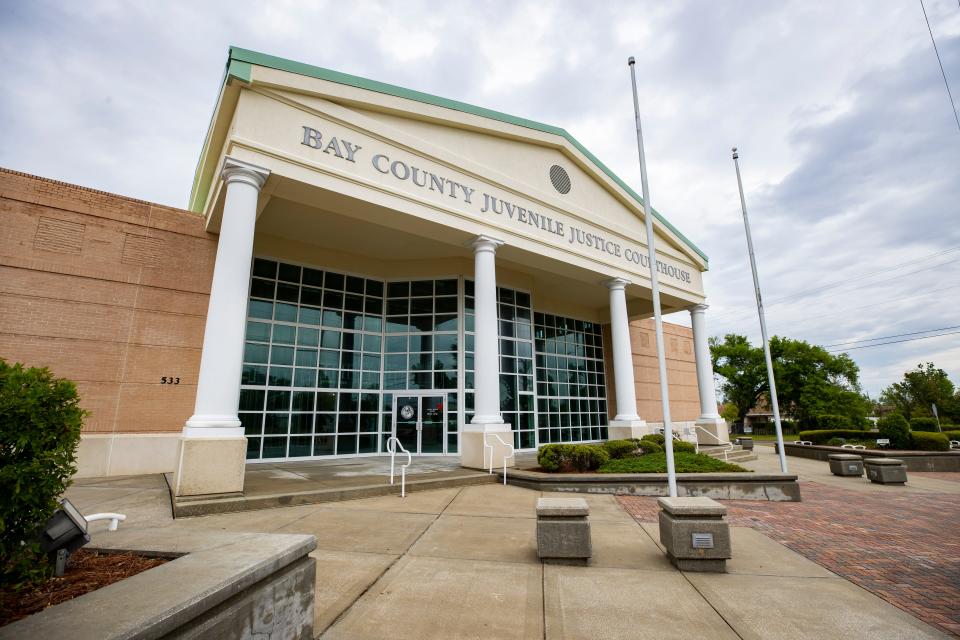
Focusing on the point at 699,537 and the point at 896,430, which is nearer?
the point at 699,537

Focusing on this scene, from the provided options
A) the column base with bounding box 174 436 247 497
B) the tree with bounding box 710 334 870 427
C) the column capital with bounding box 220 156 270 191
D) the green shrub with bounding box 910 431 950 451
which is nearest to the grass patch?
the column base with bounding box 174 436 247 497

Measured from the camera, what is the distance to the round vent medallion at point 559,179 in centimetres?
1586

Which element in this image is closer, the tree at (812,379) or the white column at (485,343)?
the white column at (485,343)

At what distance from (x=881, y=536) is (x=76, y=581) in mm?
9626

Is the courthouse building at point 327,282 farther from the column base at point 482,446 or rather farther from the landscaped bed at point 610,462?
the landscaped bed at point 610,462

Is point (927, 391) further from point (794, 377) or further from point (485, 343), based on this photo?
point (485, 343)

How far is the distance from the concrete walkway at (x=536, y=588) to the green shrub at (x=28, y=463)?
4.31ft

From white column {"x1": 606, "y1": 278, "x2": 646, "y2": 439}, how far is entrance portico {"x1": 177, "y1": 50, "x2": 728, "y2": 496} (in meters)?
0.06

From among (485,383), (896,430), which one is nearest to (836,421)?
(896,430)

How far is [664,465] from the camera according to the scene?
10.8m

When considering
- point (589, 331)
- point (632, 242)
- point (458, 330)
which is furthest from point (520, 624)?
point (589, 331)

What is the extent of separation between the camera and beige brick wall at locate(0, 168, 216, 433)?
10039mm

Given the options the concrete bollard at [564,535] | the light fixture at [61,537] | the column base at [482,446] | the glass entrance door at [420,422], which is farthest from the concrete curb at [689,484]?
the light fixture at [61,537]

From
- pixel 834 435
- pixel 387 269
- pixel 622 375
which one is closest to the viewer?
pixel 622 375
